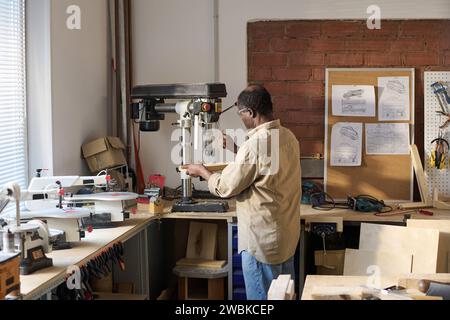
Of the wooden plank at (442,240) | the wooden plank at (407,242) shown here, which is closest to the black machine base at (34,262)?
the wooden plank at (407,242)

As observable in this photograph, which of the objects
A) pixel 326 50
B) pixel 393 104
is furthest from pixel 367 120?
pixel 326 50

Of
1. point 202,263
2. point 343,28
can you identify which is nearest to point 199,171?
point 202,263

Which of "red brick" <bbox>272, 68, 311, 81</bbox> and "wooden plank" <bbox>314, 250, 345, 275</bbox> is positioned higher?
"red brick" <bbox>272, 68, 311, 81</bbox>

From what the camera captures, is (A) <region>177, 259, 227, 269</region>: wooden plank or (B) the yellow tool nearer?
(A) <region>177, 259, 227, 269</region>: wooden plank

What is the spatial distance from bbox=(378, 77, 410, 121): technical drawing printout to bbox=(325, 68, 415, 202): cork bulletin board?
3cm

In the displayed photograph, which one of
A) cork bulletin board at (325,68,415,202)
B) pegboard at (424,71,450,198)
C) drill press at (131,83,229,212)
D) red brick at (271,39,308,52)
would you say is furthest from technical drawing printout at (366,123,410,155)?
drill press at (131,83,229,212)

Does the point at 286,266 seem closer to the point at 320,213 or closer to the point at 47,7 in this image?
the point at 320,213

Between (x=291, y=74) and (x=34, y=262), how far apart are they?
2527 mm

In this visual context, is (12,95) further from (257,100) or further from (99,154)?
(257,100)

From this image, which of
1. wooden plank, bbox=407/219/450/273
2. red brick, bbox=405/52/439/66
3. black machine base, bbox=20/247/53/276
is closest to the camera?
black machine base, bbox=20/247/53/276

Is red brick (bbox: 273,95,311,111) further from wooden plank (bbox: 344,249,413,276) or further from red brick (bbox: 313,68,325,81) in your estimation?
wooden plank (bbox: 344,249,413,276)

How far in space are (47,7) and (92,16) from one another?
66cm

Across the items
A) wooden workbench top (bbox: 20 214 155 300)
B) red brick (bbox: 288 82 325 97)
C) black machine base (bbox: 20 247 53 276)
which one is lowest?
wooden workbench top (bbox: 20 214 155 300)

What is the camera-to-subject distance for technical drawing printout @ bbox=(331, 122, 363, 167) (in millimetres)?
4688
